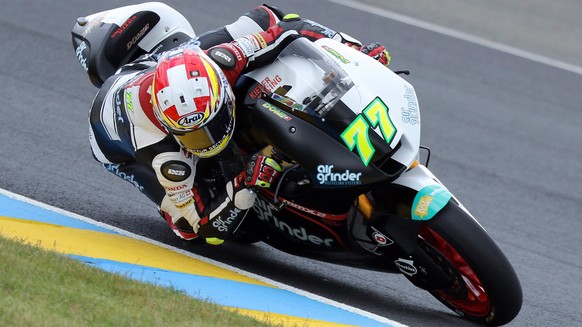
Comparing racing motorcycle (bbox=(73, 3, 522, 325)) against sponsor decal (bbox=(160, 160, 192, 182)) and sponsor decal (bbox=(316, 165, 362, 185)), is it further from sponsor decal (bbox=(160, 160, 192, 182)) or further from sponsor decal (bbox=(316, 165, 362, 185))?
sponsor decal (bbox=(160, 160, 192, 182))

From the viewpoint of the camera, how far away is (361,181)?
5164mm

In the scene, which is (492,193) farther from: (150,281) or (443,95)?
(150,281)

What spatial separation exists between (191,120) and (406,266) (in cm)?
134

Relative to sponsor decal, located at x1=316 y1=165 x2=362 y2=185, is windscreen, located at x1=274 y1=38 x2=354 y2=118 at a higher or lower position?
higher

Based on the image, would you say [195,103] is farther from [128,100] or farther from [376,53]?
[376,53]

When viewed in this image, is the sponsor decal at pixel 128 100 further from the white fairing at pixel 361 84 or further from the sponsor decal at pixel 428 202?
the sponsor decal at pixel 428 202

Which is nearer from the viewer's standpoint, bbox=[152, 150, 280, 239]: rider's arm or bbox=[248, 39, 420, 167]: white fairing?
bbox=[248, 39, 420, 167]: white fairing

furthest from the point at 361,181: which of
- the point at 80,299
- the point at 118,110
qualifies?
the point at 118,110

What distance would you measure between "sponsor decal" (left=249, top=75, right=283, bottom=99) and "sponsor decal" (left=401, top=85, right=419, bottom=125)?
656mm

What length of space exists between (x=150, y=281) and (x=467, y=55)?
7.25 metres

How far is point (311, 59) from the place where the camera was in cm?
558

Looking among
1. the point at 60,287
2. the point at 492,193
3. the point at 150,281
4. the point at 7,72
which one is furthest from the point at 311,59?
the point at 7,72

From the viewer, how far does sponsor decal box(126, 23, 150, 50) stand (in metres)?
7.05

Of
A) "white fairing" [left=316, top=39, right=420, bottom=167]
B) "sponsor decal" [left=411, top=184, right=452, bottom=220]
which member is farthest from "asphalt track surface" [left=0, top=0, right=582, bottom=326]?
"white fairing" [left=316, top=39, right=420, bottom=167]
